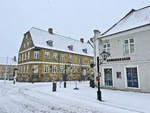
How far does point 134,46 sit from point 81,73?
85.8ft

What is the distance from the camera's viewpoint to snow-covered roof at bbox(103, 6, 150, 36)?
13233 millimetres

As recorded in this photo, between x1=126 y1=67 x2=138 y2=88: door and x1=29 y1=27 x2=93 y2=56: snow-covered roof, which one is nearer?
x1=126 y1=67 x2=138 y2=88: door

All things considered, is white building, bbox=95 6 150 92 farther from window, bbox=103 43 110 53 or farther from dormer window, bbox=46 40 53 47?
dormer window, bbox=46 40 53 47

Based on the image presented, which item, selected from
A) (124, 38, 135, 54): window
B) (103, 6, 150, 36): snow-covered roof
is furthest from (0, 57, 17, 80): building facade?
(124, 38, 135, 54): window

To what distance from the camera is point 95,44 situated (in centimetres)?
1748

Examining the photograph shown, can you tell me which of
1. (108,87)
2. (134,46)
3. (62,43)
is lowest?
(108,87)

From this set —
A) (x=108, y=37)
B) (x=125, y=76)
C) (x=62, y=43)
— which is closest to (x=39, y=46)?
(x=62, y=43)

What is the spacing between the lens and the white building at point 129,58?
1220 centimetres

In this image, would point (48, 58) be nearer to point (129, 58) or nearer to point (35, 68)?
point (35, 68)

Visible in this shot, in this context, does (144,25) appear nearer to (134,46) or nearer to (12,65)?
(134,46)

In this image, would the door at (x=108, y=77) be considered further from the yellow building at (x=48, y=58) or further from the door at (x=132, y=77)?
the yellow building at (x=48, y=58)

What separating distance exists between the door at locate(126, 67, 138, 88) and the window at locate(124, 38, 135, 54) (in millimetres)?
2026

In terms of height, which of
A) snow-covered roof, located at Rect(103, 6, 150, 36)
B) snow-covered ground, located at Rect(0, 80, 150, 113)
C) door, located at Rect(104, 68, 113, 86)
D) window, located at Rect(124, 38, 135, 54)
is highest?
snow-covered roof, located at Rect(103, 6, 150, 36)

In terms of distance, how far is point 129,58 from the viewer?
524 inches
